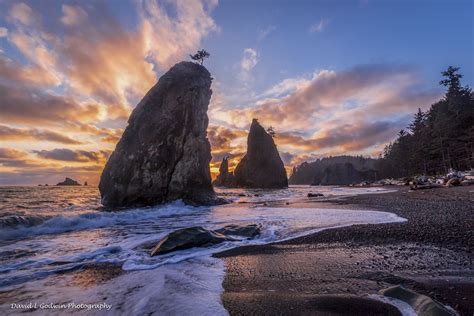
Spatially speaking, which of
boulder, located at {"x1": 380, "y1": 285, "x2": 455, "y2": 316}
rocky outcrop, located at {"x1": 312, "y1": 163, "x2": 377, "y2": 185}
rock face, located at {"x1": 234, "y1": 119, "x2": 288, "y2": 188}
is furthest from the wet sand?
rocky outcrop, located at {"x1": 312, "y1": 163, "x2": 377, "y2": 185}

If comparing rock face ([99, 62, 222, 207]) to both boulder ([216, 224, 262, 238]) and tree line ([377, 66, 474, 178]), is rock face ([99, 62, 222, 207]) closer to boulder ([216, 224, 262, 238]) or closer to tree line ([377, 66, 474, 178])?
boulder ([216, 224, 262, 238])

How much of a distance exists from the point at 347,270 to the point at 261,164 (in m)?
87.7

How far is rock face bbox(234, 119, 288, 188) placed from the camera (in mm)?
91062

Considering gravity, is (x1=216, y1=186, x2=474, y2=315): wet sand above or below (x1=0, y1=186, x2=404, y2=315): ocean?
above

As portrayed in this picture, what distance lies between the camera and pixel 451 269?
4531mm

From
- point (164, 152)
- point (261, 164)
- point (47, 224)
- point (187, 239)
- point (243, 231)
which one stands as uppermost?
point (261, 164)

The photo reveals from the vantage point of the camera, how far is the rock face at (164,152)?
23.9 m

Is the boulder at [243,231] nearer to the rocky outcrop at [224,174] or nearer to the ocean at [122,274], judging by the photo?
the ocean at [122,274]

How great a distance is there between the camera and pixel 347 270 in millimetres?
4738

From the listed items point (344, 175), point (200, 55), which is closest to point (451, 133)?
point (200, 55)

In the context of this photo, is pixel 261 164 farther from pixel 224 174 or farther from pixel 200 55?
pixel 200 55

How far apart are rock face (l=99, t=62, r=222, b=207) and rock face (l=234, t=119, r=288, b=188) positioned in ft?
210

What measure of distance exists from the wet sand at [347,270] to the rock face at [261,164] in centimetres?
8328

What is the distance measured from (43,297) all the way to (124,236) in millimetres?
5432
